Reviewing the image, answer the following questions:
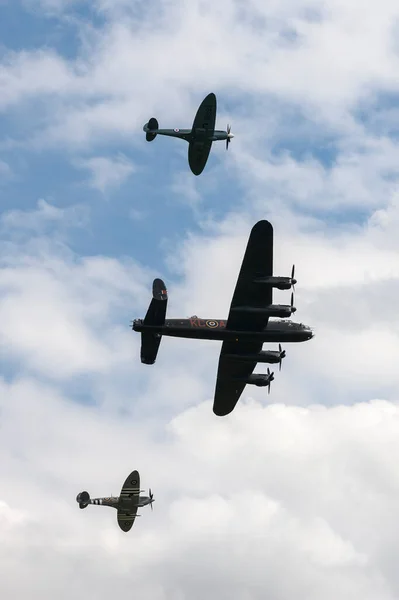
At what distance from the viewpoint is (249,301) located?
2275 inches

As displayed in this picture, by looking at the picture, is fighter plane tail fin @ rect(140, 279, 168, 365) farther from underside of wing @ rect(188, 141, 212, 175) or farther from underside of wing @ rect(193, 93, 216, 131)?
underside of wing @ rect(193, 93, 216, 131)

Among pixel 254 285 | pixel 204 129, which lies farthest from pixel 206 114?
pixel 254 285

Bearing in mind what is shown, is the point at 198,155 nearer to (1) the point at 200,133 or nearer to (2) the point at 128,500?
(1) the point at 200,133

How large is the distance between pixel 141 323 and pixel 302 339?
1105 centimetres

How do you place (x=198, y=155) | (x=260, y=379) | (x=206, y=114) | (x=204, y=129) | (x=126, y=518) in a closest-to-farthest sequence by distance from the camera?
(x=260, y=379)
(x=206, y=114)
(x=204, y=129)
(x=198, y=155)
(x=126, y=518)

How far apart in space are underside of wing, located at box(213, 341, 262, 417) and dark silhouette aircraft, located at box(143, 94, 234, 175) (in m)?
16.2

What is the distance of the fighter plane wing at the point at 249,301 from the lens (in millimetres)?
55562

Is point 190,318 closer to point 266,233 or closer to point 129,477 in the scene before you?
point 266,233

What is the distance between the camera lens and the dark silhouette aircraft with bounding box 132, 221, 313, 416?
5562cm

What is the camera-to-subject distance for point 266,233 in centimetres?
5531

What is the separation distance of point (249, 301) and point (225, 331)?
103 inches

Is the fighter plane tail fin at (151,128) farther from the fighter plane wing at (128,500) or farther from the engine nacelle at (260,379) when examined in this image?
the fighter plane wing at (128,500)

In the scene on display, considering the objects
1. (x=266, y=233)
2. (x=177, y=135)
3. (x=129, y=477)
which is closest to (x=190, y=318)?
(x=266, y=233)

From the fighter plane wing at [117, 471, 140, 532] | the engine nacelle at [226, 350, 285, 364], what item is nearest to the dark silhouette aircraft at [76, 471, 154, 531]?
the fighter plane wing at [117, 471, 140, 532]
